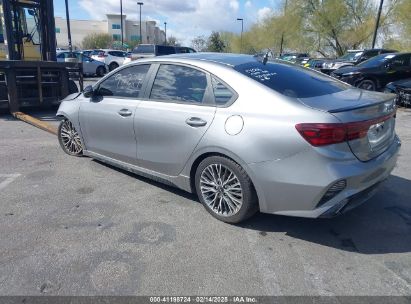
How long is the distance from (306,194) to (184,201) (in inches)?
62.5

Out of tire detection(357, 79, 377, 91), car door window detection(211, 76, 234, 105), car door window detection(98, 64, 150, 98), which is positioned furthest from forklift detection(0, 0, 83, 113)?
tire detection(357, 79, 377, 91)

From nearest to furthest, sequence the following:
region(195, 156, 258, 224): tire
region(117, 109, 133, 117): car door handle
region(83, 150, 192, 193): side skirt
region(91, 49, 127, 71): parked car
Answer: region(195, 156, 258, 224): tire
region(83, 150, 192, 193): side skirt
region(117, 109, 133, 117): car door handle
region(91, 49, 127, 71): parked car

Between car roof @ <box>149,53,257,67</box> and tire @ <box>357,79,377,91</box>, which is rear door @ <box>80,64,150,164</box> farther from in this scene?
tire @ <box>357,79,377,91</box>

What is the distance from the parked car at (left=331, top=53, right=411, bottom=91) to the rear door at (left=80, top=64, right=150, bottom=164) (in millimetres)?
10285

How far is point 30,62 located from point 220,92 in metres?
7.03

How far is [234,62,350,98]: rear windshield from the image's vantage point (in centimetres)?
344

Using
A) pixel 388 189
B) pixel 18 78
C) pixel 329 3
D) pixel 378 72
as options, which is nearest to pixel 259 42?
pixel 329 3

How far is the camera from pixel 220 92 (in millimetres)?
3582

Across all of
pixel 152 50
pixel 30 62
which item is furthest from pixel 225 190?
pixel 152 50

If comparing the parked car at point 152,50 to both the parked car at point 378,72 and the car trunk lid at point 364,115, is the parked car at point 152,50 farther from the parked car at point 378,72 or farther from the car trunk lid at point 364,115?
the car trunk lid at point 364,115

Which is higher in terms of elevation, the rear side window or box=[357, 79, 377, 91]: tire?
the rear side window

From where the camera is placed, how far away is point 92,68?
24.2 m

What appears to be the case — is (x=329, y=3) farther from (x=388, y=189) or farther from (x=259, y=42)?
(x=388, y=189)

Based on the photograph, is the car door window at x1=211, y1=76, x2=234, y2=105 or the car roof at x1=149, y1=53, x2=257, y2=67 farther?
the car roof at x1=149, y1=53, x2=257, y2=67
